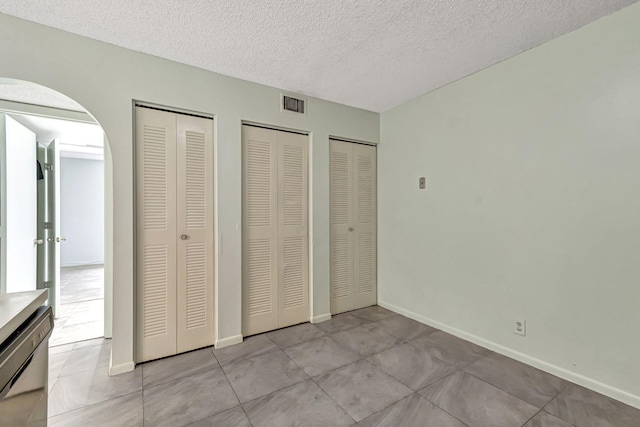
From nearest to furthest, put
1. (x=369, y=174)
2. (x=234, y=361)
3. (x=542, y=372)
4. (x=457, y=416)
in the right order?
1. (x=457, y=416)
2. (x=542, y=372)
3. (x=234, y=361)
4. (x=369, y=174)

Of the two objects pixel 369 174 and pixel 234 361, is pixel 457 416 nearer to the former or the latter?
pixel 234 361

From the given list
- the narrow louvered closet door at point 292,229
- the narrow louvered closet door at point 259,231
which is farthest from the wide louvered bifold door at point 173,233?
the narrow louvered closet door at point 292,229

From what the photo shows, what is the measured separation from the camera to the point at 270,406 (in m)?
1.83

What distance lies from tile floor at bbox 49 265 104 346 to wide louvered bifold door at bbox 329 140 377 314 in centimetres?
258

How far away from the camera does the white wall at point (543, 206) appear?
1.88 metres

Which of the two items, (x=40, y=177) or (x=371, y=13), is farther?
(x=40, y=177)

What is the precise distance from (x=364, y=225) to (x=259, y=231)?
1392 mm

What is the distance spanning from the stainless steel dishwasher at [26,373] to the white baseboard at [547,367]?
299cm

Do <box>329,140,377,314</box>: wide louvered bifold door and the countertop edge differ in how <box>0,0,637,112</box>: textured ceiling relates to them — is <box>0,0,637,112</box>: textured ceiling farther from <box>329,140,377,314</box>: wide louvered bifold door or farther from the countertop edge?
the countertop edge

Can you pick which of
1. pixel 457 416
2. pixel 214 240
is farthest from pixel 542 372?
pixel 214 240

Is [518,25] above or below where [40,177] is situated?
above

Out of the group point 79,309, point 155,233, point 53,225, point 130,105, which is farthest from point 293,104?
point 79,309

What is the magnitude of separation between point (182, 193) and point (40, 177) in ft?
7.17

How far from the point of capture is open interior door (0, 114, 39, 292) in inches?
105
